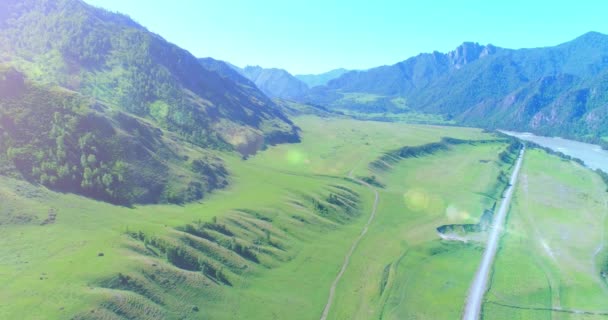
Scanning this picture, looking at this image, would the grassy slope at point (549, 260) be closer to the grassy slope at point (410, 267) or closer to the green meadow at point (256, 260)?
the green meadow at point (256, 260)

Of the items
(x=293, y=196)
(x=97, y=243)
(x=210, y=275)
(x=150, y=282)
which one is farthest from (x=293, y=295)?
(x=293, y=196)

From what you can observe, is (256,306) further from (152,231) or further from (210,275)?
(152,231)

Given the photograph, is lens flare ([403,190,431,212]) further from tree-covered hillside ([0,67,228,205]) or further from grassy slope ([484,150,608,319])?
tree-covered hillside ([0,67,228,205])

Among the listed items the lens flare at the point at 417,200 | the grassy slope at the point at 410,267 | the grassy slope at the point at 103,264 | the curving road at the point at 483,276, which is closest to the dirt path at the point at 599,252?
the curving road at the point at 483,276

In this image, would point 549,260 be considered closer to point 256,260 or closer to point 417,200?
point 417,200

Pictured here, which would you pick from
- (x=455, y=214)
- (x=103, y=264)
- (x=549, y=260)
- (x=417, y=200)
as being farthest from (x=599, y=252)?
(x=103, y=264)

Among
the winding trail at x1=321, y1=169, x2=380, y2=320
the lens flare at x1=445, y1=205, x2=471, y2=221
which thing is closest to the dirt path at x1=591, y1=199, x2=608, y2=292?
the lens flare at x1=445, y1=205, x2=471, y2=221

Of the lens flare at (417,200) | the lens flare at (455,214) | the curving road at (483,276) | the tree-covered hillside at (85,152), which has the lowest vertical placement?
the curving road at (483,276)

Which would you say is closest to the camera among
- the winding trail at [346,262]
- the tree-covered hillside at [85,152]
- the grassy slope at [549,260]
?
the winding trail at [346,262]
